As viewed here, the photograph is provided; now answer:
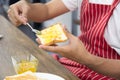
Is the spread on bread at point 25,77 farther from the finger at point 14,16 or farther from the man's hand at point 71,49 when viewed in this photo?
the finger at point 14,16

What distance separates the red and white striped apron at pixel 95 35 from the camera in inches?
55.1

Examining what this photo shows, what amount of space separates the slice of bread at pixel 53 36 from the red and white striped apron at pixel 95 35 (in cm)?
26

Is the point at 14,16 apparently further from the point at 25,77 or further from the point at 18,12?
the point at 25,77

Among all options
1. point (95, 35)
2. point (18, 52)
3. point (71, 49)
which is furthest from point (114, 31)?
point (18, 52)

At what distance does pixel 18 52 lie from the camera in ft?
4.52

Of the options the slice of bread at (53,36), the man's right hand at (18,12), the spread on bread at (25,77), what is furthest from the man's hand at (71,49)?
the man's right hand at (18,12)

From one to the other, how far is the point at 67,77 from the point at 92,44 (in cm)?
35

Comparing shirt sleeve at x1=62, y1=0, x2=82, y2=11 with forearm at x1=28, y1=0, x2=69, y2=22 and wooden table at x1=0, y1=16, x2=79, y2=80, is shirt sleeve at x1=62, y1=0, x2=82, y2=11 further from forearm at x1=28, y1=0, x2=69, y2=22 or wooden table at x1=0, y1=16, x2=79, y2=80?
wooden table at x1=0, y1=16, x2=79, y2=80

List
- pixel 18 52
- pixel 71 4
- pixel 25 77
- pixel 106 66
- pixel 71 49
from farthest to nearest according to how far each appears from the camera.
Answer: pixel 71 4
pixel 18 52
pixel 106 66
pixel 71 49
pixel 25 77

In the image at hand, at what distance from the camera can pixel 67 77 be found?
1.16m

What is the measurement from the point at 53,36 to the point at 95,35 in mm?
289

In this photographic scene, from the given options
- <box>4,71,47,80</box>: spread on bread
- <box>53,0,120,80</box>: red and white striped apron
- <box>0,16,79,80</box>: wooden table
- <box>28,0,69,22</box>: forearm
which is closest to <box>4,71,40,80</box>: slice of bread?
<box>4,71,47,80</box>: spread on bread

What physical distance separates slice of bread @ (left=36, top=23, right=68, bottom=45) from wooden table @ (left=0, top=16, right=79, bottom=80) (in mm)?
114

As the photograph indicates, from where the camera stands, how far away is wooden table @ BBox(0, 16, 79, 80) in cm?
120
